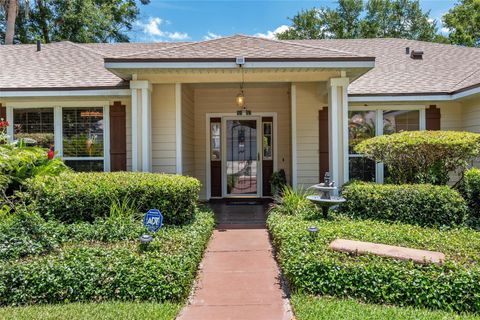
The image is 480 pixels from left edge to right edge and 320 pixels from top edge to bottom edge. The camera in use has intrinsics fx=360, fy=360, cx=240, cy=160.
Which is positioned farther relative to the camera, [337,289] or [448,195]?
[448,195]

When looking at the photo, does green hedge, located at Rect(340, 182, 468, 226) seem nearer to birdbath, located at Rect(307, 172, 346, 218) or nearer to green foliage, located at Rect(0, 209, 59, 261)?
birdbath, located at Rect(307, 172, 346, 218)

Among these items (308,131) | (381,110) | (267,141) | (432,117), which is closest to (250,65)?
(308,131)

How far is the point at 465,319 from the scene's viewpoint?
3299 mm

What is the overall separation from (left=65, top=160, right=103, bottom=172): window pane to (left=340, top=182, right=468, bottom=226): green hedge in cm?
562

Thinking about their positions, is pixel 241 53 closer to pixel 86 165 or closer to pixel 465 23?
pixel 86 165

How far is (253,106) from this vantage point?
10047 mm

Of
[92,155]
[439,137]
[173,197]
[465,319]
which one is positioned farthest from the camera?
[92,155]

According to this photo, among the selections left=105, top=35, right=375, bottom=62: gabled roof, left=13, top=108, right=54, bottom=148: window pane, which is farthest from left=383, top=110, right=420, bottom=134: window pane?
left=13, top=108, right=54, bottom=148: window pane

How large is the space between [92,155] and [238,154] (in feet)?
13.0

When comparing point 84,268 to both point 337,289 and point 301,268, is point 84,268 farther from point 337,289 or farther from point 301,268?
point 337,289

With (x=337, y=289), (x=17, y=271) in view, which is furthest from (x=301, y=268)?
(x=17, y=271)

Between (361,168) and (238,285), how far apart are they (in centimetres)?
531

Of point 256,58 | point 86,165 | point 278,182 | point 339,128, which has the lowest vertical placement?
point 278,182

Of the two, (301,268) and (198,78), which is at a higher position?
(198,78)
